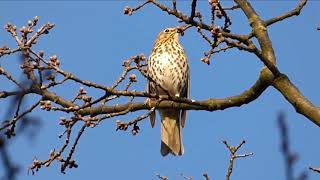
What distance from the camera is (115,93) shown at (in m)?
3.41

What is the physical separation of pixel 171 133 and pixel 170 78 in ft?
2.81

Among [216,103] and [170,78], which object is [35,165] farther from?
[170,78]

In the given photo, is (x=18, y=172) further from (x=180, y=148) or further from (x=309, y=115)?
(x=180, y=148)

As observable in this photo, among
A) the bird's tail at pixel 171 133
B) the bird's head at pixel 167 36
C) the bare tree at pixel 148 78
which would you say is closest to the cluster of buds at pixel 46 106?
the bare tree at pixel 148 78

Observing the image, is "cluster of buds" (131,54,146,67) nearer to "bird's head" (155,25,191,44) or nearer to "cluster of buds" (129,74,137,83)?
"cluster of buds" (129,74,137,83)

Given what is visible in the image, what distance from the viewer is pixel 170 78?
730cm

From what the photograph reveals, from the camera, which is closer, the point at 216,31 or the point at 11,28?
the point at 216,31

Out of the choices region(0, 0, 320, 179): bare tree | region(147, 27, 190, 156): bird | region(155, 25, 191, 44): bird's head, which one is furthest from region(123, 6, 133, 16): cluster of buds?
region(155, 25, 191, 44): bird's head

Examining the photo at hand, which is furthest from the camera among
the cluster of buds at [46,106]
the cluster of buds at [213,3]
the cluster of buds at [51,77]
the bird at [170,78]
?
the bird at [170,78]

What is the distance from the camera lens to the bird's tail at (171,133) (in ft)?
24.0

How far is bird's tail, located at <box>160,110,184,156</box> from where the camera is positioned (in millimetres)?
7329

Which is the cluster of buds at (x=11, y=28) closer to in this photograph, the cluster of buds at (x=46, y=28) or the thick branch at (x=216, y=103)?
the cluster of buds at (x=46, y=28)

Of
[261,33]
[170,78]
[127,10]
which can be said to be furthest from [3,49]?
[170,78]

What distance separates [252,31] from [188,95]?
12.3 feet
